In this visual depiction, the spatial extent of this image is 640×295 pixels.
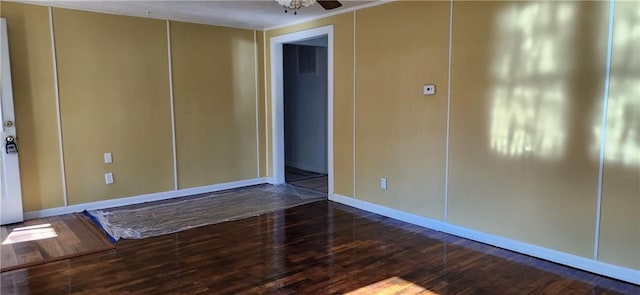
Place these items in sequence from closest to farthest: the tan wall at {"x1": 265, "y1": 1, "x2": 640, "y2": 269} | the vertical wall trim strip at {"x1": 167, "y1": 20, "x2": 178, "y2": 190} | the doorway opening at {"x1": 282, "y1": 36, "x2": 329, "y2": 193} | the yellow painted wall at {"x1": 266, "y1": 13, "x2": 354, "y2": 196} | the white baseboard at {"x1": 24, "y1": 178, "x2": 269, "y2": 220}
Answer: the tan wall at {"x1": 265, "y1": 1, "x2": 640, "y2": 269} → the white baseboard at {"x1": 24, "y1": 178, "x2": 269, "y2": 220} → the yellow painted wall at {"x1": 266, "y1": 13, "x2": 354, "y2": 196} → the vertical wall trim strip at {"x1": 167, "y1": 20, "x2": 178, "y2": 190} → the doorway opening at {"x1": 282, "y1": 36, "x2": 329, "y2": 193}

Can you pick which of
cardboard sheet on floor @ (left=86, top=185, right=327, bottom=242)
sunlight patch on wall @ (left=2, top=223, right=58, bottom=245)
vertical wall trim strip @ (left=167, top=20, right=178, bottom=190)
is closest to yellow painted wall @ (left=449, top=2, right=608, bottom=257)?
cardboard sheet on floor @ (left=86, top=185, right=327, bottom=242)

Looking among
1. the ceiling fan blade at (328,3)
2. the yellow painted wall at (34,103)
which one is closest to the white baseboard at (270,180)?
the yellow painted wall at (34,103)

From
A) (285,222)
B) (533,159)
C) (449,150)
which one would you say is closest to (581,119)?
(533,159)

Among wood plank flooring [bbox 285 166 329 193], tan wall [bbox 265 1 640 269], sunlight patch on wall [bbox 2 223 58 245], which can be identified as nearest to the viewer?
tan wall [bbox 265 1 640 269]

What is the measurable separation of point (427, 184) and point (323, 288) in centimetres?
172

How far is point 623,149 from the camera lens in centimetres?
270

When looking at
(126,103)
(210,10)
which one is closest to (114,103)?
(126,103)

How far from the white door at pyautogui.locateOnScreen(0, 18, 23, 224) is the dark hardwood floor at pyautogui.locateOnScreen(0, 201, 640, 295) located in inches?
56.2

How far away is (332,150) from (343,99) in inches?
25.6

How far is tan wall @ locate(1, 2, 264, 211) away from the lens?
4.17 m

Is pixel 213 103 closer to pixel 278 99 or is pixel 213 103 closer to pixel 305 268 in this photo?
pixel 278 99

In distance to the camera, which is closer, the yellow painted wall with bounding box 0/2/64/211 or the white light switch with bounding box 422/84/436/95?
the white light switch with bounding box 422/84/436/95

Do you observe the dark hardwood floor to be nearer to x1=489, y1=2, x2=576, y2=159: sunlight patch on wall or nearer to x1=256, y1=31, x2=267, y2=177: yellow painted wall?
x1=489, y1=2, x2=576, y2=159: sunlight patch on wall

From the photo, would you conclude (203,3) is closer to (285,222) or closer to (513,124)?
(285,222)
